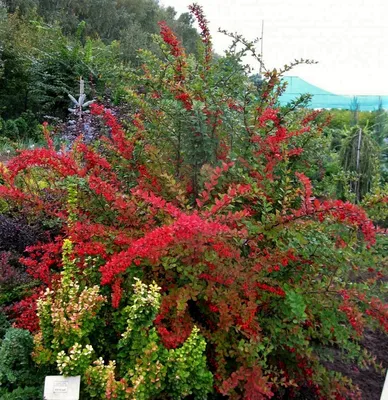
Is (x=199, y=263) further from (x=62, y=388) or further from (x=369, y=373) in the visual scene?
(x=369, y=373)

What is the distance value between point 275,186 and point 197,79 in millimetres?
728

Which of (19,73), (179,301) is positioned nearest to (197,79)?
(179,301)

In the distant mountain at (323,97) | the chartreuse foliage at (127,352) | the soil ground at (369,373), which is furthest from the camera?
the distant mountain at (323,97)

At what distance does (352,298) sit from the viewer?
Result: 6.59ft


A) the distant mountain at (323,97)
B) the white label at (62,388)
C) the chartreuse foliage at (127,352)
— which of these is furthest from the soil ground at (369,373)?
the distant mountain at (323,97)

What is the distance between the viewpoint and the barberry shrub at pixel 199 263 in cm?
173

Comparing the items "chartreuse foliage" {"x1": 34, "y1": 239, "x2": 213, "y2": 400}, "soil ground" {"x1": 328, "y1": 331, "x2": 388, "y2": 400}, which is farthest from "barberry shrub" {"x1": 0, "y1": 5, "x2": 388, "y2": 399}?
"soil ground" {"x1": 328, "y1": 331, "x2": 388, "y2": 400}

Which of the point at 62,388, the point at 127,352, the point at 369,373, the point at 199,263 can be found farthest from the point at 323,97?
the point at 62,388

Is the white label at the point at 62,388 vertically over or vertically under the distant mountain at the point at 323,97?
under

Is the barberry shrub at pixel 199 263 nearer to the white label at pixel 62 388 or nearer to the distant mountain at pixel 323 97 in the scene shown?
the white label at pixel 62 388

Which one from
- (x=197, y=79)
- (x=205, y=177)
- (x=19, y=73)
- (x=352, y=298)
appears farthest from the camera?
(x=19, y=73)

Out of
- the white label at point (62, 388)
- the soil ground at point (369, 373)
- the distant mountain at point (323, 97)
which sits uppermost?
the distant mountain at point (323, 97)

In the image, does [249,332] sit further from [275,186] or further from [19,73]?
[19,73]

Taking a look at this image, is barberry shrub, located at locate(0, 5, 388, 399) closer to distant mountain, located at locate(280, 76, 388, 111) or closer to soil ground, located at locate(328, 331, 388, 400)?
soil ground, located at locate(328, 331, 388, 400)
